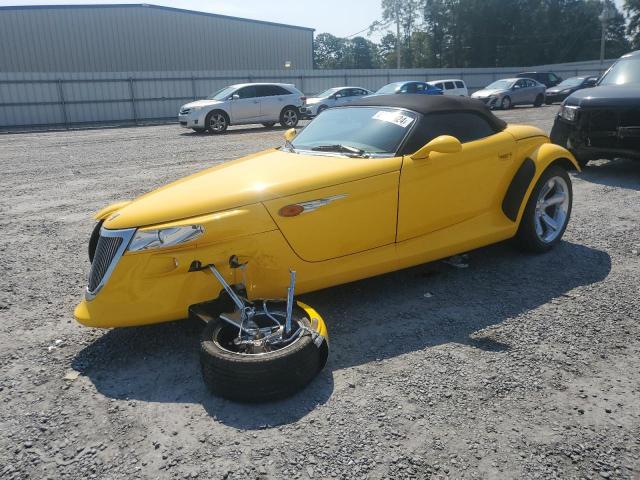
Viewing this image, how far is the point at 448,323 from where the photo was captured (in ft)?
11.3

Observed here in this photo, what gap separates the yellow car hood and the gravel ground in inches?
32.8

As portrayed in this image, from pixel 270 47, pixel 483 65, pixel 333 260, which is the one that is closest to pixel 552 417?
pixel 333 260

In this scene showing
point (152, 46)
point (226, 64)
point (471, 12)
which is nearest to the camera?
point (152, 46)

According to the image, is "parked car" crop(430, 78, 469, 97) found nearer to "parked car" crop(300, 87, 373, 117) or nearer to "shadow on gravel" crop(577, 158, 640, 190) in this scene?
"parked car" crop(300, 87, 373, 117)

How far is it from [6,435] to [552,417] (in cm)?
259

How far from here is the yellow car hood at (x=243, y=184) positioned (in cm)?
308

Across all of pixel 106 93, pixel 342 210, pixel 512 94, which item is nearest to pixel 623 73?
Answer: pixel 342 210

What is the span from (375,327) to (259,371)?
112cm

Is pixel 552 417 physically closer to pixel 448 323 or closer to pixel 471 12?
pixel 448 323

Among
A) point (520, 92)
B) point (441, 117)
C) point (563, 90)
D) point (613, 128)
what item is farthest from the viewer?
point (563, 90)

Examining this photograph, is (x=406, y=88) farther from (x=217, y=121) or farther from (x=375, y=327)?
(x=375, y=327)

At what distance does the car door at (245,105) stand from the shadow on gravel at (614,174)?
11501mm

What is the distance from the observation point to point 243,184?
10.9 ft

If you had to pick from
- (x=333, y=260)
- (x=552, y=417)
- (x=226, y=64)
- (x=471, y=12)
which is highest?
(x=471, y=12)
